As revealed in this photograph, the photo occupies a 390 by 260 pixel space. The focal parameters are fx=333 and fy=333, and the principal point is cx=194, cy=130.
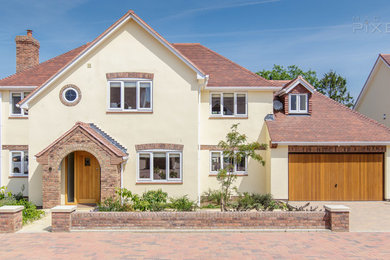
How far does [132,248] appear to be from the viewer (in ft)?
29.3

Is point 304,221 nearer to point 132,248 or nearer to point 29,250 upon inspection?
point 132,248

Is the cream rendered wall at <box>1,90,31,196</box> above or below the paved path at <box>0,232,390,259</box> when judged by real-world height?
above

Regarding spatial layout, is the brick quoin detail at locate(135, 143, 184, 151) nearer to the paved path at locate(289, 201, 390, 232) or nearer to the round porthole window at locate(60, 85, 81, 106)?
the round porthole window at locate(60, 85, 81, 106)

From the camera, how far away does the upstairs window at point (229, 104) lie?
17484 mm

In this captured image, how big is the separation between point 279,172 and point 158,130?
20.7 ft

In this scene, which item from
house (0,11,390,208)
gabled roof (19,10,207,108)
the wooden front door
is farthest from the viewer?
the wooden front door

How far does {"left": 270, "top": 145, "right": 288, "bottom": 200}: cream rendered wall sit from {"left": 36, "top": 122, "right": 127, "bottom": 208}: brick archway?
7318mm

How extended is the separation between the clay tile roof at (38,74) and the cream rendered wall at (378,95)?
19.1 metres

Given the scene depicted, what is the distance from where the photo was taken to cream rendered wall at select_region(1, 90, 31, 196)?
17.3 metres

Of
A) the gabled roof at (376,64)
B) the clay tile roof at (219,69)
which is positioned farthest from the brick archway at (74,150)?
the gabled roof at (376,64)

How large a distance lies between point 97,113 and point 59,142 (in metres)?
2.18

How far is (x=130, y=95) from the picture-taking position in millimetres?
15469

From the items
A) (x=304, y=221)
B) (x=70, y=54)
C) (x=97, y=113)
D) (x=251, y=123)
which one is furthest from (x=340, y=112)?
(x=70, y=54)

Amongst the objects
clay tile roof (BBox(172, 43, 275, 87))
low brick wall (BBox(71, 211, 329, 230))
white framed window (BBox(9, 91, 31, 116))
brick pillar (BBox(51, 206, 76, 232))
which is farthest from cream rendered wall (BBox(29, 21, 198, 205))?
brick pillar (BBox(51, 206, 76, 232))
